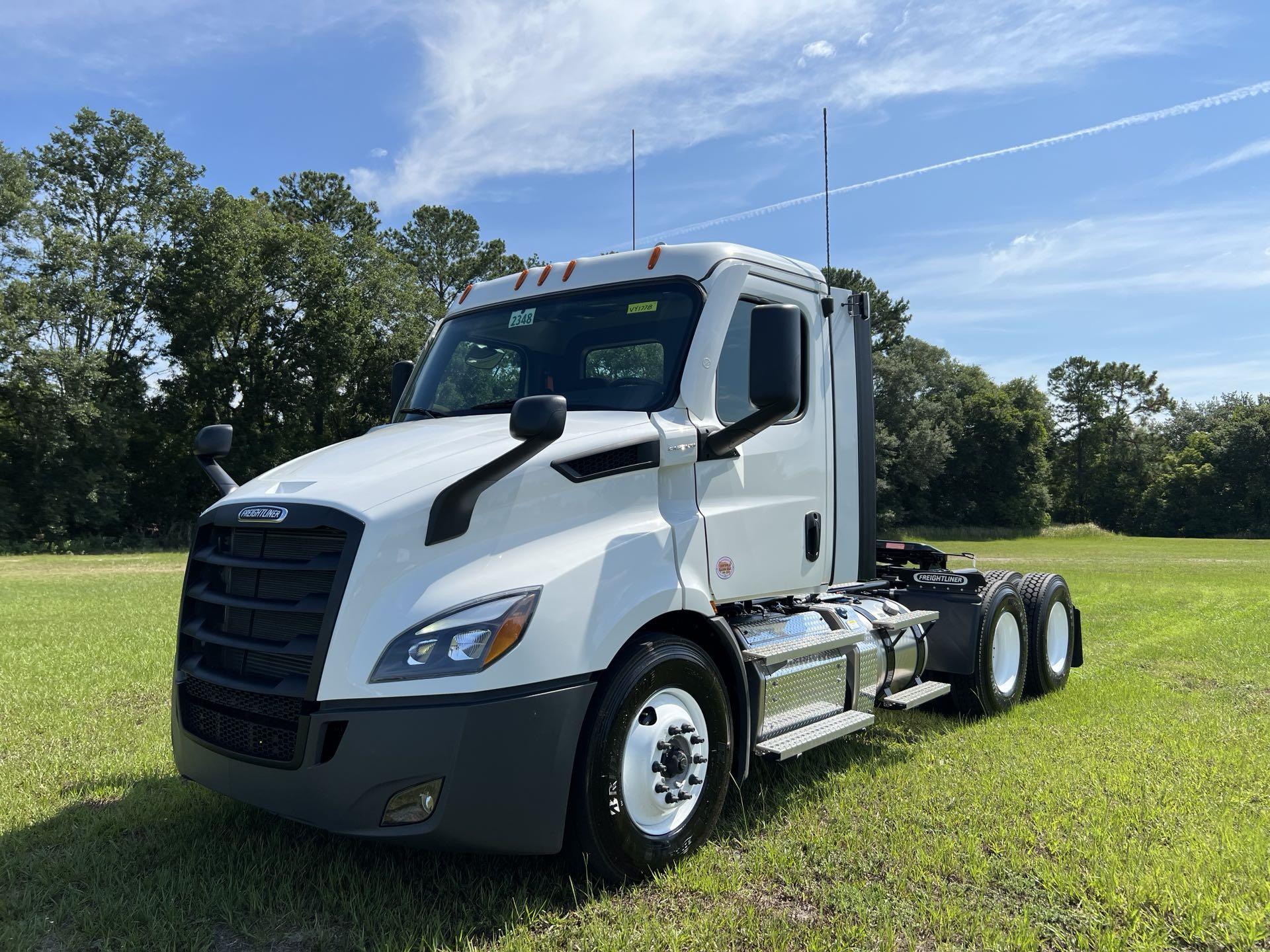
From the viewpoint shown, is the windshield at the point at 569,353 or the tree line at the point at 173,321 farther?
the tree line at the point at 173,321

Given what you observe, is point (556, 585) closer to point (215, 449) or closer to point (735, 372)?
point (735, 372)

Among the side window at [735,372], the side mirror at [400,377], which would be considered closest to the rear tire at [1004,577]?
the side window at [735,372]

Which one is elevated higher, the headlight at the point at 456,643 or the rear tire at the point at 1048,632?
the headlight at the point at 456,643

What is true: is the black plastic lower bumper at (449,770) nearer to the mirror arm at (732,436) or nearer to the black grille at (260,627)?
the black grille at (260,627)

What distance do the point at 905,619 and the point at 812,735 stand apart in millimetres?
1687

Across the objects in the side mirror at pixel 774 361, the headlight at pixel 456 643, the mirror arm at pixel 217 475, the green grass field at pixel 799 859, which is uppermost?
the side mirror at pixel 774 361

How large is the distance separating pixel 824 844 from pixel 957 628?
9.65ft

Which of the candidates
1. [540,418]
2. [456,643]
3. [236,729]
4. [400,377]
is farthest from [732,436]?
[400,377]

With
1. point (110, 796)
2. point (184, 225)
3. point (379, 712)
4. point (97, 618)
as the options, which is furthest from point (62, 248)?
point (379, 712)

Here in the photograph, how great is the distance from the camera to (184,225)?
4131 cm

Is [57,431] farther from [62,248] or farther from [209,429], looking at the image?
[209,429]

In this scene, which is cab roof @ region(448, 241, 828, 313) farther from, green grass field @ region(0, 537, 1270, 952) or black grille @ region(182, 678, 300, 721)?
green grass field @ region(0, 537, 1270, 952)

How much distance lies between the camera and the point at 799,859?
399 centimetres

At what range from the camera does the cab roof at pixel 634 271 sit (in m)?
4.69
